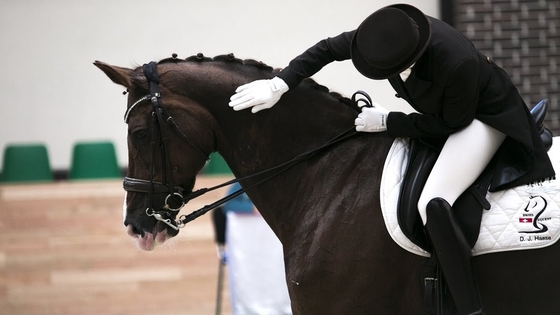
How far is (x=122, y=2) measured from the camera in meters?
6.68

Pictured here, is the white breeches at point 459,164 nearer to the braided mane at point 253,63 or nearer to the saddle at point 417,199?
the saddle at point 417,199

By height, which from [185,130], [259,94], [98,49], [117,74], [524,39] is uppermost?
[117,74]

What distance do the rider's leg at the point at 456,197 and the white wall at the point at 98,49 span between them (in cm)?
424

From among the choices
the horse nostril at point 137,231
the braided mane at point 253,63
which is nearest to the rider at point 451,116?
the braided mane at point 253,63

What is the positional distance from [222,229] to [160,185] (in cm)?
276

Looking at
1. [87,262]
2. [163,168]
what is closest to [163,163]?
[163,168]

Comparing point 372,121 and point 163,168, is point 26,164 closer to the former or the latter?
point 163,168

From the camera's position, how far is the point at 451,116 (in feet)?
7.59

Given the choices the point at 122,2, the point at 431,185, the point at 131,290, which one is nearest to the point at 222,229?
the point at 131,290

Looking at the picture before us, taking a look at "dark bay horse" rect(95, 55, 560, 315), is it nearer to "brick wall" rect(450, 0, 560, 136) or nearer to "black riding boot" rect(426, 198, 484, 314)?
"black riding boot" rect(426, 198, 484, 314)

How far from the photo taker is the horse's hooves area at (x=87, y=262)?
218 inches

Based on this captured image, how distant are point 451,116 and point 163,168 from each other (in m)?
1.01

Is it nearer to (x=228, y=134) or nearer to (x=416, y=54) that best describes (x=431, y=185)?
(x=416, y=54)

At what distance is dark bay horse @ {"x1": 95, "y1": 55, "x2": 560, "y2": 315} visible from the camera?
2377 mm
